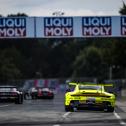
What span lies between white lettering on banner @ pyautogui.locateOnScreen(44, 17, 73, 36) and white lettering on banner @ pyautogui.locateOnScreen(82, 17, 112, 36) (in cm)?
109

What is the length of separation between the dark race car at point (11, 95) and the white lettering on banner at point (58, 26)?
5.44 meters

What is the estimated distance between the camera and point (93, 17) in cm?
4919

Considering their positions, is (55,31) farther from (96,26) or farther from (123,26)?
(123,26)

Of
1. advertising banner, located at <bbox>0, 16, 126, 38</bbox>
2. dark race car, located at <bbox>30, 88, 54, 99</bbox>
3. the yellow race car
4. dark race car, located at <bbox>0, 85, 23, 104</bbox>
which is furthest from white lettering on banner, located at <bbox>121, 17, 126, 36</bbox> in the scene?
the yellow race car

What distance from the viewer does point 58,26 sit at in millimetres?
49250

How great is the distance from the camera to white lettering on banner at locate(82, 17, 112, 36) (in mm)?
49281

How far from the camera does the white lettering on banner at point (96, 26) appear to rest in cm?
4928

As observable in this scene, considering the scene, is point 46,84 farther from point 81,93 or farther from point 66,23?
point 81,93

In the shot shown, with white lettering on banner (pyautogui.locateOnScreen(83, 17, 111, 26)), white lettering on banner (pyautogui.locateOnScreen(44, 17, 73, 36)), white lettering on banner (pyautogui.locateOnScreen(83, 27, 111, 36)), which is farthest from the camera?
white lettering on banner (pyautogui.locateOnScreen(83, 27, 111, 36))

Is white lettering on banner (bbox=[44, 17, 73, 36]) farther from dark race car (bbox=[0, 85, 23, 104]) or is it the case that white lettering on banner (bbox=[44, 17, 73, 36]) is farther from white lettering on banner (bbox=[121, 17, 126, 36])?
dark race car (bbox=[0, 85, 23, 104])

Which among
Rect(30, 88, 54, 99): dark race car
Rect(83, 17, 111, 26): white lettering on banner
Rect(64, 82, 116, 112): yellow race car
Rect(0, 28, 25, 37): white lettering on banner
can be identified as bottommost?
Rect(30, 88, 54, 99): dark race car

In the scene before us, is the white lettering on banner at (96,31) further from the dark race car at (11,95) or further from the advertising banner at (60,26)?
the dark race car at (11,95)

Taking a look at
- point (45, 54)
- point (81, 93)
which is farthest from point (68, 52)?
point (81, 93)

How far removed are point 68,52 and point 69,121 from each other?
521 feet
